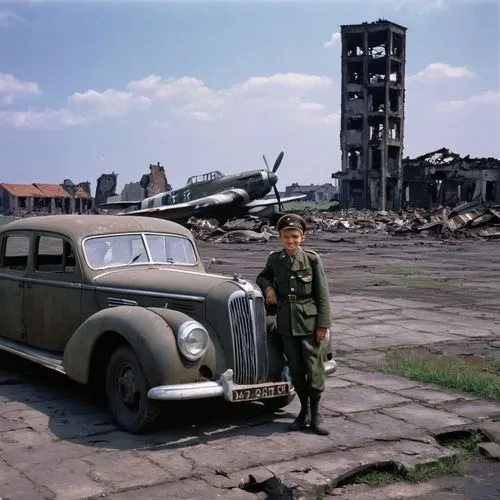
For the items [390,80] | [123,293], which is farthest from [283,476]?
[390,80]

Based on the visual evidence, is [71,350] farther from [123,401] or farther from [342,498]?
[342,498]

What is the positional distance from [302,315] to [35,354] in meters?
2.67

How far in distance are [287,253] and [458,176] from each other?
6464 centimetres

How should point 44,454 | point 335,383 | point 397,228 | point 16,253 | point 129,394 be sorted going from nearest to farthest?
1. point 44,454
2. point 129,394
3. point 335,383
4. point 16,253
5. point 397,228

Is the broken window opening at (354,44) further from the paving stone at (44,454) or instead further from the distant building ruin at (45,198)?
the paving stone at (44,454)

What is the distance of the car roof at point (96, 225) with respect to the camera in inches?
244

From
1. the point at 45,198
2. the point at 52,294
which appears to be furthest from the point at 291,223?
the point at 45,198

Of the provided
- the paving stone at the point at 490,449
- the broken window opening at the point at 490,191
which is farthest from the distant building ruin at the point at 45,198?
the paving stone at the point at 490,449

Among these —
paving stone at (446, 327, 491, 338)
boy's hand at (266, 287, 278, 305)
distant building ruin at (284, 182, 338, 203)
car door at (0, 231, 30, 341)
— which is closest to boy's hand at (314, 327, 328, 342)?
boy's hand at (266, 287, 278, 305)

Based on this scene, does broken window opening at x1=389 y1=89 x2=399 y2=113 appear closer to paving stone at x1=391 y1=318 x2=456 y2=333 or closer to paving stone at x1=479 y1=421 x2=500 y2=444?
paving stone at x1=391 y1=318 x2=456 y2=333

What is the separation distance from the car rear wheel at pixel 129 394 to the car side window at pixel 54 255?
4.21 feet

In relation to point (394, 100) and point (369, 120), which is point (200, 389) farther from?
point (394, 100)

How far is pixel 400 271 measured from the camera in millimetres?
17922

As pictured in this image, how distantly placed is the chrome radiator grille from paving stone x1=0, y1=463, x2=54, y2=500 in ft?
5.28
